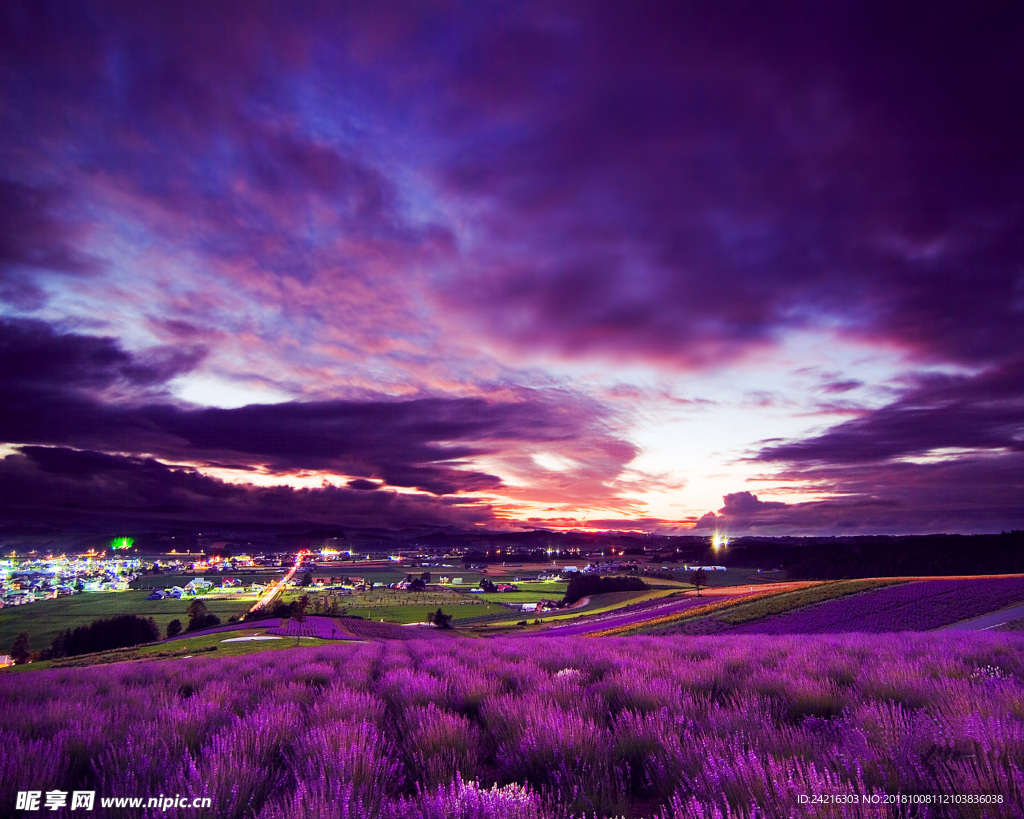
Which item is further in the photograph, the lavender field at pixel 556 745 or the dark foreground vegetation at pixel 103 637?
the dark foreground vegetation at pixel 103 637

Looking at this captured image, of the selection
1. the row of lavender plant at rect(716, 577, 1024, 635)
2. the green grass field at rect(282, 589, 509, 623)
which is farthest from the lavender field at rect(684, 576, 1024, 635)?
the green grass field at rect(282, 589, 509, 623)

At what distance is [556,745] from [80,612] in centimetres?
15829

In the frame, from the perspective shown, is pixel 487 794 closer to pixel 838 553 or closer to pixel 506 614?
pixel 506 614

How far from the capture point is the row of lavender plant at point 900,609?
21672 millimetres

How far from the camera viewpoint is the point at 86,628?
Result: 7019cm

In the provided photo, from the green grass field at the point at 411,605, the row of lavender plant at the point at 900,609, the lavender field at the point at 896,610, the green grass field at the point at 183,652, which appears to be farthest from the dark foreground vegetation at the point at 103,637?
the row of lavender plant at the point at 900,609

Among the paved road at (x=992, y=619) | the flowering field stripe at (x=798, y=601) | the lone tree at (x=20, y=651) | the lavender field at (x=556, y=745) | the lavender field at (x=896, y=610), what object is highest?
the lavender field at (x=556, y=745)

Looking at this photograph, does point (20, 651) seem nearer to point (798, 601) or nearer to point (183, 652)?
point (183, 652)

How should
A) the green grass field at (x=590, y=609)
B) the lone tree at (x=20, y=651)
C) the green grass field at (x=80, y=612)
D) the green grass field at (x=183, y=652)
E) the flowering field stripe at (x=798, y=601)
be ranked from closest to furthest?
the green grass field at (x=183, y=652) → the flowering field stripe at (x=798, y=601) → the lone tree at (x=20, y=651) → the green grass field at (x=590, y=609) → the green grass field at (x=80, y=612)

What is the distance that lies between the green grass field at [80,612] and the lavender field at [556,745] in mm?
103188

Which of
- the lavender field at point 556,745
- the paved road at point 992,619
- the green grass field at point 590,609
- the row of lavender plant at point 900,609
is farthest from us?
the green grass field at point 590,609

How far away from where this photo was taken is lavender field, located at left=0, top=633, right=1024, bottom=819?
2.24 meters

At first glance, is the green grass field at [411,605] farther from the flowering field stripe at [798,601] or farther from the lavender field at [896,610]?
the lavender field at [896,610]

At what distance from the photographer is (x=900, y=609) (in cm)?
2477
